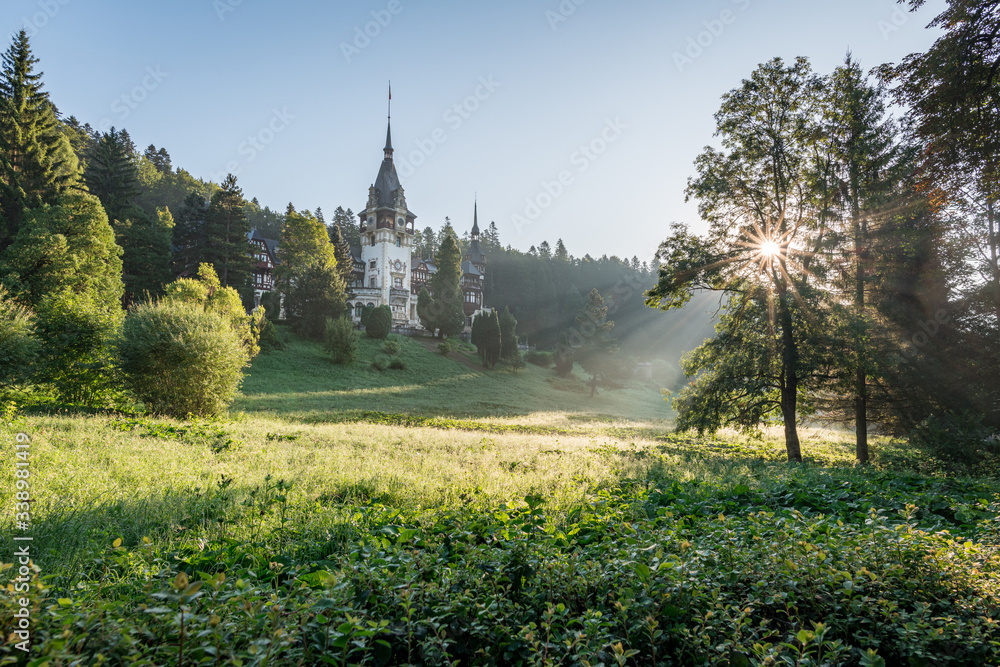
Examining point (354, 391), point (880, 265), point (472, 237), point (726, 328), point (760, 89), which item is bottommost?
point (354, 391)

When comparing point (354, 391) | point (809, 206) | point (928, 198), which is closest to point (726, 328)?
point (809, 206)

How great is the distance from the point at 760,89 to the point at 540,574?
16435mm

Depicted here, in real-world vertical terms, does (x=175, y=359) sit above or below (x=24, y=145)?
below

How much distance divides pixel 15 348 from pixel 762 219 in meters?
23.8

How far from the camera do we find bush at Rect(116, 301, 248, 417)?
15297 millimetres

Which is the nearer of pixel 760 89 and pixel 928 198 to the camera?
pixel 928 198

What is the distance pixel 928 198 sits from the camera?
8633 millimetres

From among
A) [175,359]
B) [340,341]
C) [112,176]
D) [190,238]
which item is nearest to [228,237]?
[190,238]

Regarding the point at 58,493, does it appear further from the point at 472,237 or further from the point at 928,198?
the point at 472,237

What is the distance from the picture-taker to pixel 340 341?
127 feet

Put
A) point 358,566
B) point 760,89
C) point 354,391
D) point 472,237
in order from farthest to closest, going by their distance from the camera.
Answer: point 472,237, point 354,391, point 760,89, point 358,566

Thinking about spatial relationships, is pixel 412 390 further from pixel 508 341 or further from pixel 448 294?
pixel 448 294

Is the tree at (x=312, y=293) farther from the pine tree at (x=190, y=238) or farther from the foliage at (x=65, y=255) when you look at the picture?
the foliage at (x=65, y=255)

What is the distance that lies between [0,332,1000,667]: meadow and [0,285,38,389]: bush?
25.7 feet
